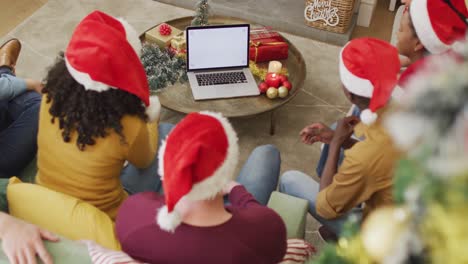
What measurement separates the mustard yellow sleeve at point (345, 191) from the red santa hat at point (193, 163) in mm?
498

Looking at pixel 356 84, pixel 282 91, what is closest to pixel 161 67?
pixel 282 91

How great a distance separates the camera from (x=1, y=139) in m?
1.85

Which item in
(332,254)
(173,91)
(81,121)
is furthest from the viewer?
(173,91)

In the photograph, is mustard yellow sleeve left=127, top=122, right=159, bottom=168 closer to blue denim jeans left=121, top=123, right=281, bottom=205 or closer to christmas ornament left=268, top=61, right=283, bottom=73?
blue denim jeans left=121, top=123, right=281, bottom=205

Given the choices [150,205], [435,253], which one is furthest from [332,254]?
[150,205]

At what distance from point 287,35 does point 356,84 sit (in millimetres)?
2264

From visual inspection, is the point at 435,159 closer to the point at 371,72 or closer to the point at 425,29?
the point at 371,72

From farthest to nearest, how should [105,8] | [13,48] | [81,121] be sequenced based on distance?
[105,8] → [13,48] → [81,121]

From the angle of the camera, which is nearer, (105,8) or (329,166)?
(329,166)

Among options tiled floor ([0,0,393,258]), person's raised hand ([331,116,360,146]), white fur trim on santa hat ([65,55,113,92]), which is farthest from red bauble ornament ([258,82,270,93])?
Answer: white fur trim on santa hat ([65,55,113,92])

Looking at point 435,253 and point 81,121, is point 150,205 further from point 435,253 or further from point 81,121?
point 435,253

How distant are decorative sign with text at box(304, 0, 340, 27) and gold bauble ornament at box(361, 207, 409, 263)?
337cm

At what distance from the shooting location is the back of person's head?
1.52 metres

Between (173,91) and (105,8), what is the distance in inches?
66.7
